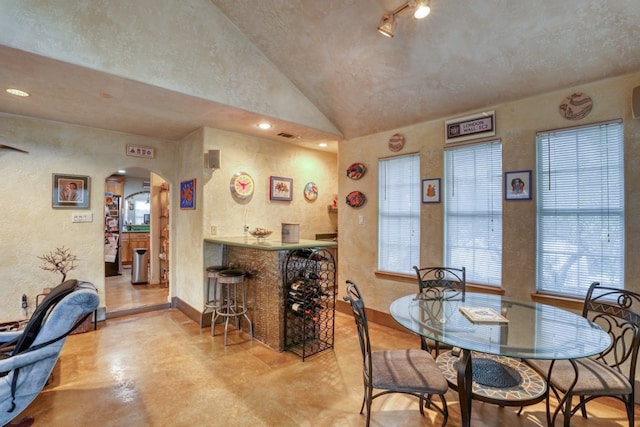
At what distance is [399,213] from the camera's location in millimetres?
3838

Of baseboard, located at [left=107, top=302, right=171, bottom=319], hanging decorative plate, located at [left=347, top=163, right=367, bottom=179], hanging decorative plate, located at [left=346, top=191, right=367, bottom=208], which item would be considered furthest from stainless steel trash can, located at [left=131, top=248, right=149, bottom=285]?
hanging decorative plate, located at [left=347, top=163, right=367, bottom=179]

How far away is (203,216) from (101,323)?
187cm

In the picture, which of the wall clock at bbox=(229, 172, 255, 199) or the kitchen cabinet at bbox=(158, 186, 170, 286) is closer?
the wall clock at bbox=(229, 172, 255, 199)

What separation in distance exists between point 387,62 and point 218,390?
10.5ft

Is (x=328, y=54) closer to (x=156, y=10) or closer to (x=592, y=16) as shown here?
(x=156, y=10)

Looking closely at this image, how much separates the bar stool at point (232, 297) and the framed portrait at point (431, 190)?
2244 mm

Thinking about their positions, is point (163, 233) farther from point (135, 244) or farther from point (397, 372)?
point (397, 372)

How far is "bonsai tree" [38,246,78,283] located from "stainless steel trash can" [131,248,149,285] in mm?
2112

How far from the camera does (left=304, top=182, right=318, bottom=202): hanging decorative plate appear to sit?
4.98m

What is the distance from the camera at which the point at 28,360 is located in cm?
167

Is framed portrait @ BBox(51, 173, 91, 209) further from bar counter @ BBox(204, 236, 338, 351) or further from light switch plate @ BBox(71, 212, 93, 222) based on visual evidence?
bar counter @ BBox(204, 236, 338, 351)

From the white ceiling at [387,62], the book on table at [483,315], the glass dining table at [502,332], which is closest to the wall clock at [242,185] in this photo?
the white ceiling at [387,62]

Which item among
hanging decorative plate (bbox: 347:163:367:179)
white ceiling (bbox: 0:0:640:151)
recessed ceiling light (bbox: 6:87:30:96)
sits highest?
white ceiling (bbox: 0:0:640:151)

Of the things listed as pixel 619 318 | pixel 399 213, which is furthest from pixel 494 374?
pixel 399 213
